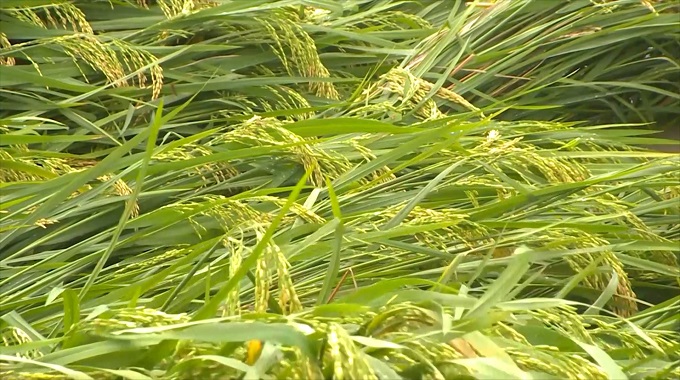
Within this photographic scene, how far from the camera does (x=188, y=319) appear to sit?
648 mm

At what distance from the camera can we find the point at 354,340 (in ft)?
1.97

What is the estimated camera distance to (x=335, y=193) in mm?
1055

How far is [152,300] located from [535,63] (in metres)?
1.01

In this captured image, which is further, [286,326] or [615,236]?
[615,236]

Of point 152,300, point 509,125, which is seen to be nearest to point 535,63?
point 509,125

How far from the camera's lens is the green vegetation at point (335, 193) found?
2.11ft

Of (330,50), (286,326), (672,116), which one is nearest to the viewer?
(286,326)

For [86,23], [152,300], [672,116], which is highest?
[86,23]

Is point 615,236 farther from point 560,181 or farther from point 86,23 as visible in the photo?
point 86,23

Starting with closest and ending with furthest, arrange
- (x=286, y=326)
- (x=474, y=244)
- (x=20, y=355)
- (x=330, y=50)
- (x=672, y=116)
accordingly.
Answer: (x=286, y=326)
(x=20, y=355)
(x=474, y=244)
(x=330, y=50)
(x=672, y=116)

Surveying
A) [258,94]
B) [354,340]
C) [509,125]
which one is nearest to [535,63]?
[509,125]

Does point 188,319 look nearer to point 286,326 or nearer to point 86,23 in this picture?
point 286,326

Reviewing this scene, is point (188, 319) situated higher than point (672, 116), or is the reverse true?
point (188, 319)

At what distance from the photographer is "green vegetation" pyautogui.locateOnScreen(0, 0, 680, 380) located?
642mm
